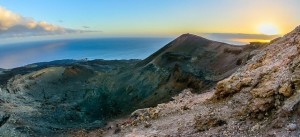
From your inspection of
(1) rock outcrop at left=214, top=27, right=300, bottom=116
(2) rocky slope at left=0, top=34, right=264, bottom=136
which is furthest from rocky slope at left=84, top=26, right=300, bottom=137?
(2) rocky slope at left=0, top=34, right=264, bottom=136

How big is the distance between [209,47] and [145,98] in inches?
887

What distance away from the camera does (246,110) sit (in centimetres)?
2552

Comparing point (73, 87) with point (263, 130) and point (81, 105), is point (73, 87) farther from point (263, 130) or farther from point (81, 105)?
point (263, 130)

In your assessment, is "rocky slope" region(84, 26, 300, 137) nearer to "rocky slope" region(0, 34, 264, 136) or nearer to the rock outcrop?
the rock outcrop

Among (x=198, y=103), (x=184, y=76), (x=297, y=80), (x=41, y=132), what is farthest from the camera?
(x=184, y=76)

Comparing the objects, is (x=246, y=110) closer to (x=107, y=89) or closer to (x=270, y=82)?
(x=270, y=82)

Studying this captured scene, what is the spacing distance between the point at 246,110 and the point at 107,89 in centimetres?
5119

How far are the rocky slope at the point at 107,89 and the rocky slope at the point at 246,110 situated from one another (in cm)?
1325

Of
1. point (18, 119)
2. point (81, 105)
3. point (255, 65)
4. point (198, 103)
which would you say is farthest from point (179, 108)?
point (81, 105)

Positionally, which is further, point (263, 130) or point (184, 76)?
point (184, 76)

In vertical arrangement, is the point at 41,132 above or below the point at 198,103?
below

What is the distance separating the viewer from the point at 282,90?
939 inches

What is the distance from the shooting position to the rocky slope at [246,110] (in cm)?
2252

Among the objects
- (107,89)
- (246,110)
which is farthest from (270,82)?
(107,89)
